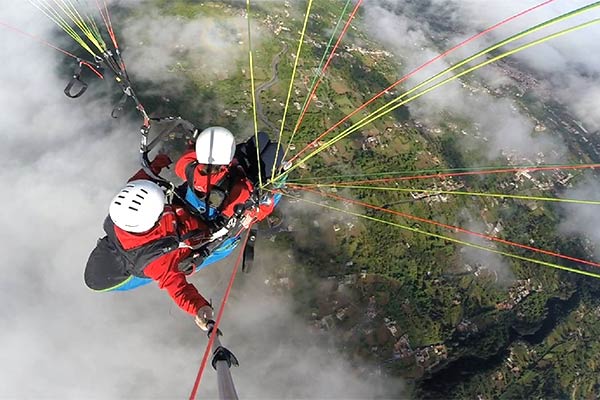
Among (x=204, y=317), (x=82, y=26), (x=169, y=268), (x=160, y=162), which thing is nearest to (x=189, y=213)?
(x=169, y=268)

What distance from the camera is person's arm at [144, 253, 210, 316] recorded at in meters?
4.85

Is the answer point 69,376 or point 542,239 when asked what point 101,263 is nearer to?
point 69,376

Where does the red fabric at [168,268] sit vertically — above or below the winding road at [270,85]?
below

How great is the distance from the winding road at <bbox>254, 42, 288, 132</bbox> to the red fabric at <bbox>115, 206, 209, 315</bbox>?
138ft

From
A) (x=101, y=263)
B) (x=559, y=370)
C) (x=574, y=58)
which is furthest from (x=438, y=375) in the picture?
(x=574, y=58)

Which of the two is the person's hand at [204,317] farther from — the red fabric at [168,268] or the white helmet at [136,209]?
the white helmet at [136,209]

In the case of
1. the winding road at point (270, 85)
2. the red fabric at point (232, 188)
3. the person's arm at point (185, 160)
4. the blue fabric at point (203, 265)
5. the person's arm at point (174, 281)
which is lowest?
the person's arm at point (174, 281)

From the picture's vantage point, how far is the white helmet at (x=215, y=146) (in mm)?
5996

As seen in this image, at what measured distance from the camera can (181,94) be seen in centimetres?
4641

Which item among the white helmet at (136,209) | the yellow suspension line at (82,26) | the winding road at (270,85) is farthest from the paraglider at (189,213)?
the winding road at (270,85)

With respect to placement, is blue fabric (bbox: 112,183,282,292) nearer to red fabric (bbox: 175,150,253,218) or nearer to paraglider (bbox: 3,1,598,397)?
paraglider (bbox: 3,1,598,397)

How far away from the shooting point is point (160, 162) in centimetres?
647

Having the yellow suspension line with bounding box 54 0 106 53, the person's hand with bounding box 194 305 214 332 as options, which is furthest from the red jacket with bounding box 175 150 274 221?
the yellow suspension line with bounding box 54 0 106 53

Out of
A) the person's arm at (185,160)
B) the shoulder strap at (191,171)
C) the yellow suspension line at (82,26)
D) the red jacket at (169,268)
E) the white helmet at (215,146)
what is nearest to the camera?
the red jacket at (169,268)
